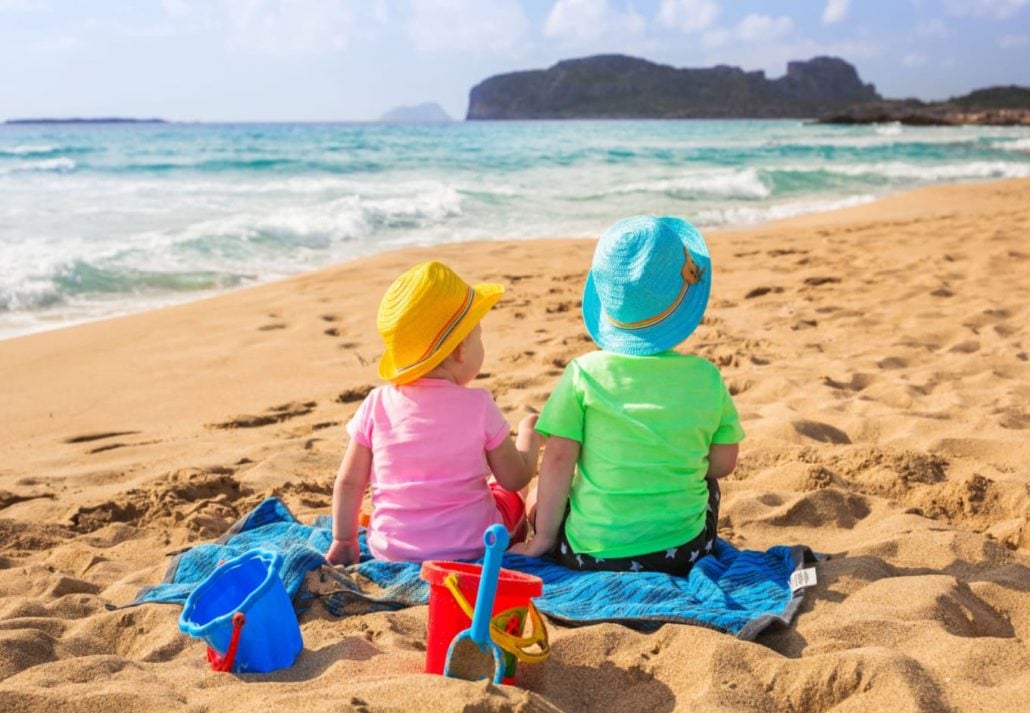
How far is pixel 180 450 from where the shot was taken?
411cm

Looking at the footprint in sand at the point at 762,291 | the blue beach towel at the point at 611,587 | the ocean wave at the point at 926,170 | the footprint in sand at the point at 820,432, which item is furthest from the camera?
the ocean wave at the point at 926,170

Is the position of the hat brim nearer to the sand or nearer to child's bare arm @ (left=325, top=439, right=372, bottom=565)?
child's bare arm @ (left=325, top=439, right=372, bottom=565)

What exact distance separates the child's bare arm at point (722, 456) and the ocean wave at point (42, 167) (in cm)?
1968

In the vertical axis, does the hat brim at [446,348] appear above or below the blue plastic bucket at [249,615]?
above

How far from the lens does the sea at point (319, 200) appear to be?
8039mm

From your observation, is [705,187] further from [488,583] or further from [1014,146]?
[1014,146]

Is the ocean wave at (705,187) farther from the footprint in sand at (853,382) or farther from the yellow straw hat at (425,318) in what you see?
the yellow straw hat at (425,318)

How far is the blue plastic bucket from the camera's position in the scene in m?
2.11

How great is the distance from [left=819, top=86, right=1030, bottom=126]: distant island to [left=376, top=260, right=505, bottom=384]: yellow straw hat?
2030 inches

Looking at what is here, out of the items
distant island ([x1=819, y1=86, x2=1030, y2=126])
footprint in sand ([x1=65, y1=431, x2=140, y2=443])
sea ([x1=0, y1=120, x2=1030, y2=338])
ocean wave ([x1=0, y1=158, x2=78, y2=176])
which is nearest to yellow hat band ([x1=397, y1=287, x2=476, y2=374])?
footprint in sand ([x1=65, y1=431, x2=140, y2=443])

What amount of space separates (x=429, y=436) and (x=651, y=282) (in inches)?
29.1

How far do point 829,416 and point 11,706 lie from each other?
123 inches

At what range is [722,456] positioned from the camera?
273 cm

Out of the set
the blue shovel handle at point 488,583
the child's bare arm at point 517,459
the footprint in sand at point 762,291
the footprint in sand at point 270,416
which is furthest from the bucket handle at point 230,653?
the footprint in sand at point 762,291
